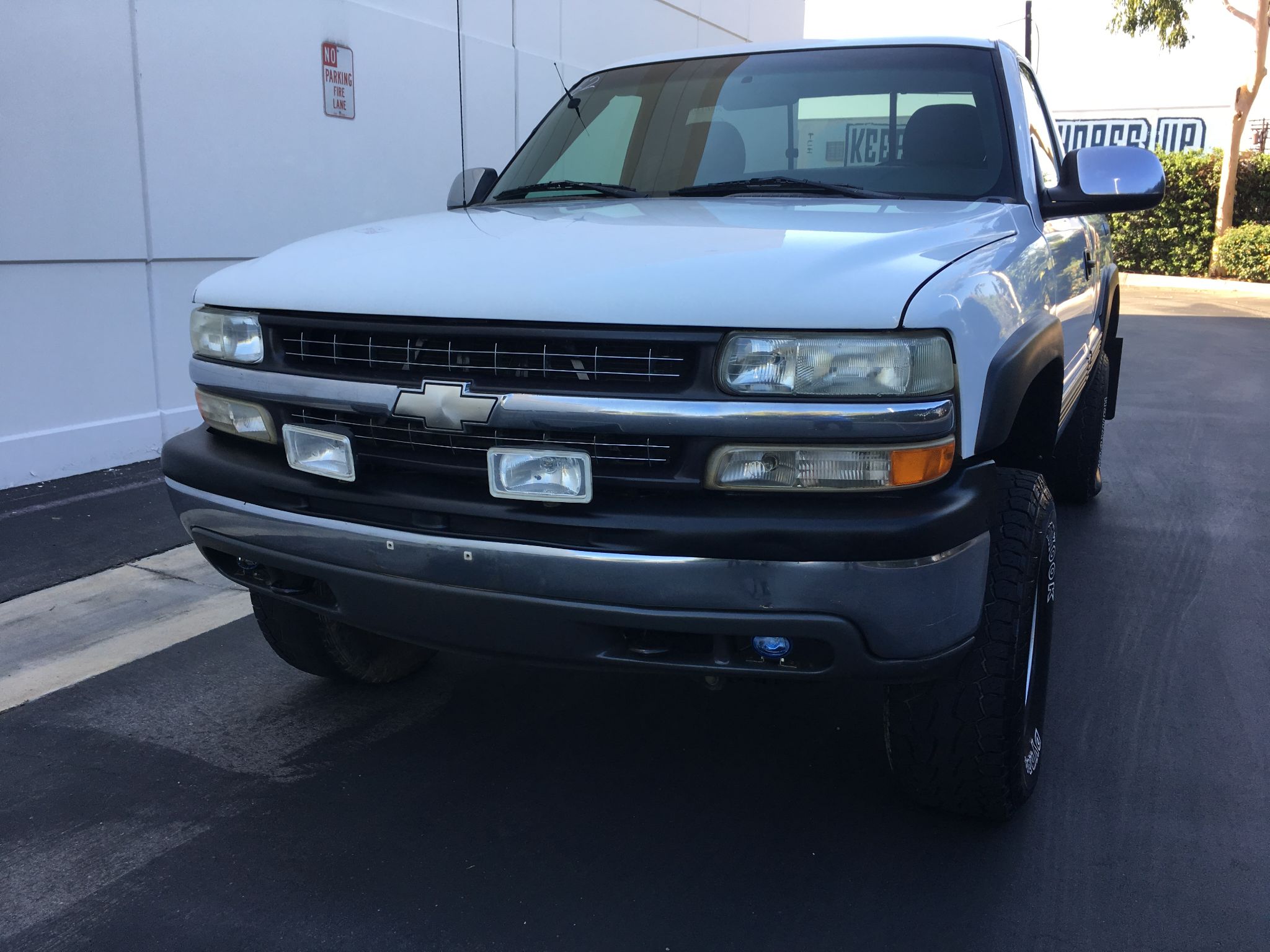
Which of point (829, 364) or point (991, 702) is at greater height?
point (829, 364)

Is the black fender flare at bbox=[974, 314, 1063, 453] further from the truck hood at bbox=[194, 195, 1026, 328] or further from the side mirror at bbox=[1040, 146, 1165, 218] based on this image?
the side mirror at bbox=[1040, 146, 1165, 218]

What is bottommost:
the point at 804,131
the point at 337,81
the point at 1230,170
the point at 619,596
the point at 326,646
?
the point at 326,646

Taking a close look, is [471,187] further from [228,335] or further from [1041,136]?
[1041,136]

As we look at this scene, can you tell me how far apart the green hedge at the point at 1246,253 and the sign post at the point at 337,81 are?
19.2 meters

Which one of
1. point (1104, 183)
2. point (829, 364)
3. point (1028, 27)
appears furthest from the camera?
point (1028, 27)

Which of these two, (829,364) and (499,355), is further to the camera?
(499,355)

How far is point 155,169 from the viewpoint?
5.94 meters

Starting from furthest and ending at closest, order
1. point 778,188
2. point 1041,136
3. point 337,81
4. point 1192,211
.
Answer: point 1192,211 < point 337,81 < point 1041,136 < point 778,188

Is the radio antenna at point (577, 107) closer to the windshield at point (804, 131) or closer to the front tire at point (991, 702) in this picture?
the windshield at point (804, 131)

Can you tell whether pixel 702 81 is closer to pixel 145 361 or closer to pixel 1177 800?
pixel 1177 800

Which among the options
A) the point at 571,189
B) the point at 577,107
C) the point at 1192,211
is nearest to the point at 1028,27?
the point at 1192,211

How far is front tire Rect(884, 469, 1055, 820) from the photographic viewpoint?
7.52 ft

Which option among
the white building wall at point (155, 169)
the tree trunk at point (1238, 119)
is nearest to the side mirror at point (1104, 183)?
the white building wall at point (155, 169)

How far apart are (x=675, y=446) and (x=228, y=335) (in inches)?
45.4
